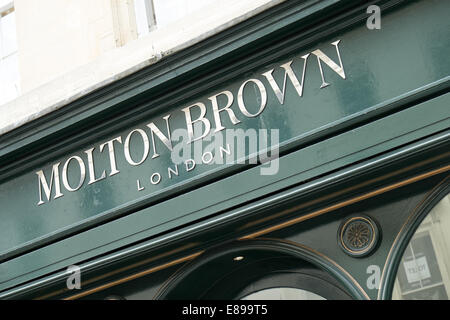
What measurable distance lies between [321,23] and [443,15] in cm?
90

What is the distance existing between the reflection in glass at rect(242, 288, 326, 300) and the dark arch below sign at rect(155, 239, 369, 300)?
0.03 m

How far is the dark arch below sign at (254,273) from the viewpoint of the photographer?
6361mm

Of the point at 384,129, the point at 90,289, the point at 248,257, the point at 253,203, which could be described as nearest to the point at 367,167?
the point at 384,129

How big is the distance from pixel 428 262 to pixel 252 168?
4.78ft

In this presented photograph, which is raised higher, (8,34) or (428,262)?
(8,34)

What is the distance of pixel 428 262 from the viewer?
18.8 ft

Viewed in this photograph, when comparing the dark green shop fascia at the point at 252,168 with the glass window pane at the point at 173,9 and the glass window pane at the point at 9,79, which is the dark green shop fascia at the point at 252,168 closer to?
the glass window pane at the point at 173,9

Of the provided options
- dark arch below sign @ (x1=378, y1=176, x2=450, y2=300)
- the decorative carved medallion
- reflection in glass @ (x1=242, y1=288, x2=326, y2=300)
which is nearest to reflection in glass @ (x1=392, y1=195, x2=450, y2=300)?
dark arch below sign @ (x1=378, y1=176, x2=450, y2=300)

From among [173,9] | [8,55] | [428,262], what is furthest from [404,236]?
[8,55]

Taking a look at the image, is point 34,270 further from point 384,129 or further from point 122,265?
point 384,129

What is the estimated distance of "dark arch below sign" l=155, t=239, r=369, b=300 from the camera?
636 cm

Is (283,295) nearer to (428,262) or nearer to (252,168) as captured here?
(252,168)

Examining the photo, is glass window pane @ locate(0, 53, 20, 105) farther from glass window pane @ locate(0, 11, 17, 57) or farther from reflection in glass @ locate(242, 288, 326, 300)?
reflection in glass @ locate(242, 288, 326, 300)

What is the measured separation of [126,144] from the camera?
711 centimetres
